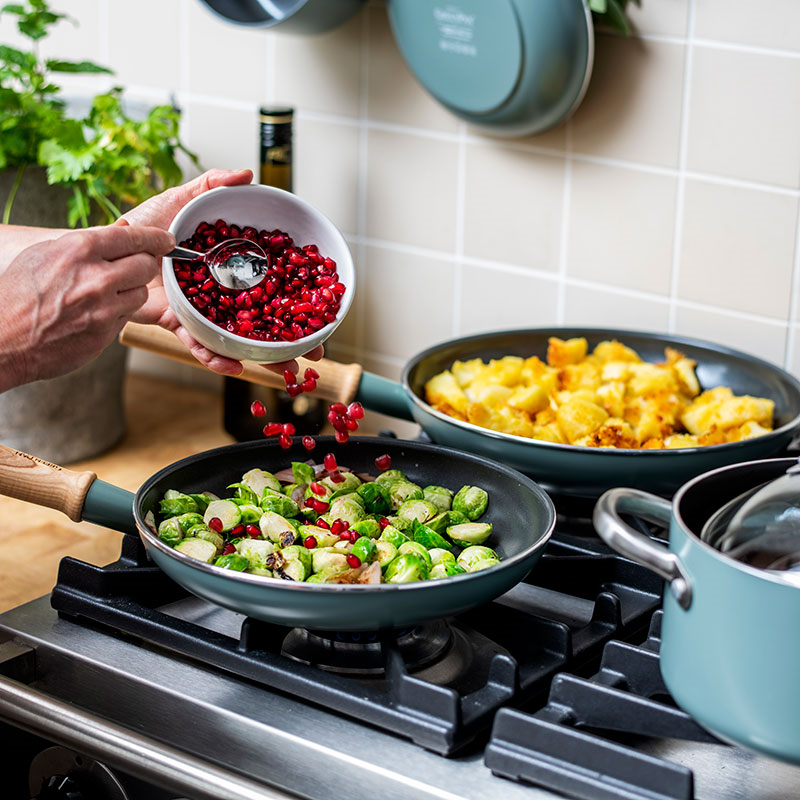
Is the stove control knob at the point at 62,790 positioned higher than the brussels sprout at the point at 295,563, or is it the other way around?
the brussels sprout at the point at 295,563

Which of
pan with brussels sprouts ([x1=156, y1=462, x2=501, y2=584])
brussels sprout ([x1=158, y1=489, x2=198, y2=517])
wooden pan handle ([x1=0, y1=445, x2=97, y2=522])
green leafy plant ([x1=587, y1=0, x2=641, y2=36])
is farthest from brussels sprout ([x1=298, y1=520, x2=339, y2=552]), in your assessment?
green leafy plant ([x1=587, y1=0, x2=641, y2=36])

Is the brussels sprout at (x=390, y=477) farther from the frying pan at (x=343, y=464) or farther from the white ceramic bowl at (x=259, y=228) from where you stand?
the white ceramic bowl at (x=259, y=228)

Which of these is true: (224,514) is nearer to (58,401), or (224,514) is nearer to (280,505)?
(280,505)

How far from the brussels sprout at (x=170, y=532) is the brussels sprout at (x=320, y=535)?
0.10m

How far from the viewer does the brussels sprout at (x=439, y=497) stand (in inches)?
43.9

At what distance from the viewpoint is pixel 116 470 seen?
1556mm

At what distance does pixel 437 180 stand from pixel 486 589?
32.3 inches

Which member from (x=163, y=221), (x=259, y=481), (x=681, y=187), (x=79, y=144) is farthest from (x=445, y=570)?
(x=79, y=144)

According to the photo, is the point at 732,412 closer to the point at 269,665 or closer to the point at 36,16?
the point at 269,665

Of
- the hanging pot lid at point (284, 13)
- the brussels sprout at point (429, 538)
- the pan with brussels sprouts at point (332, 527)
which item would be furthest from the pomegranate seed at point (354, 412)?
the hanging pot lid at point (284, 13)

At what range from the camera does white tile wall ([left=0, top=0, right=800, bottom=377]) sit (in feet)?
4.40

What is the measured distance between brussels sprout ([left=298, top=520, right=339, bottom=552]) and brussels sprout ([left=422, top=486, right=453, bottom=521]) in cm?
13

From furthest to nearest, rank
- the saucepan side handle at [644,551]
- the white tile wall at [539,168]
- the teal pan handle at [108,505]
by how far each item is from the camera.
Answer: the white tile wall at [539,168]
the teal pan handle at [108,505]
the saucepan side handle at [644,551]

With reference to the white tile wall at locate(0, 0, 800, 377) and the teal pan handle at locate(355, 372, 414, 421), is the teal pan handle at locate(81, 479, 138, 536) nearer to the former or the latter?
the teal pan handle at locate(355, 372, 414, 421)
